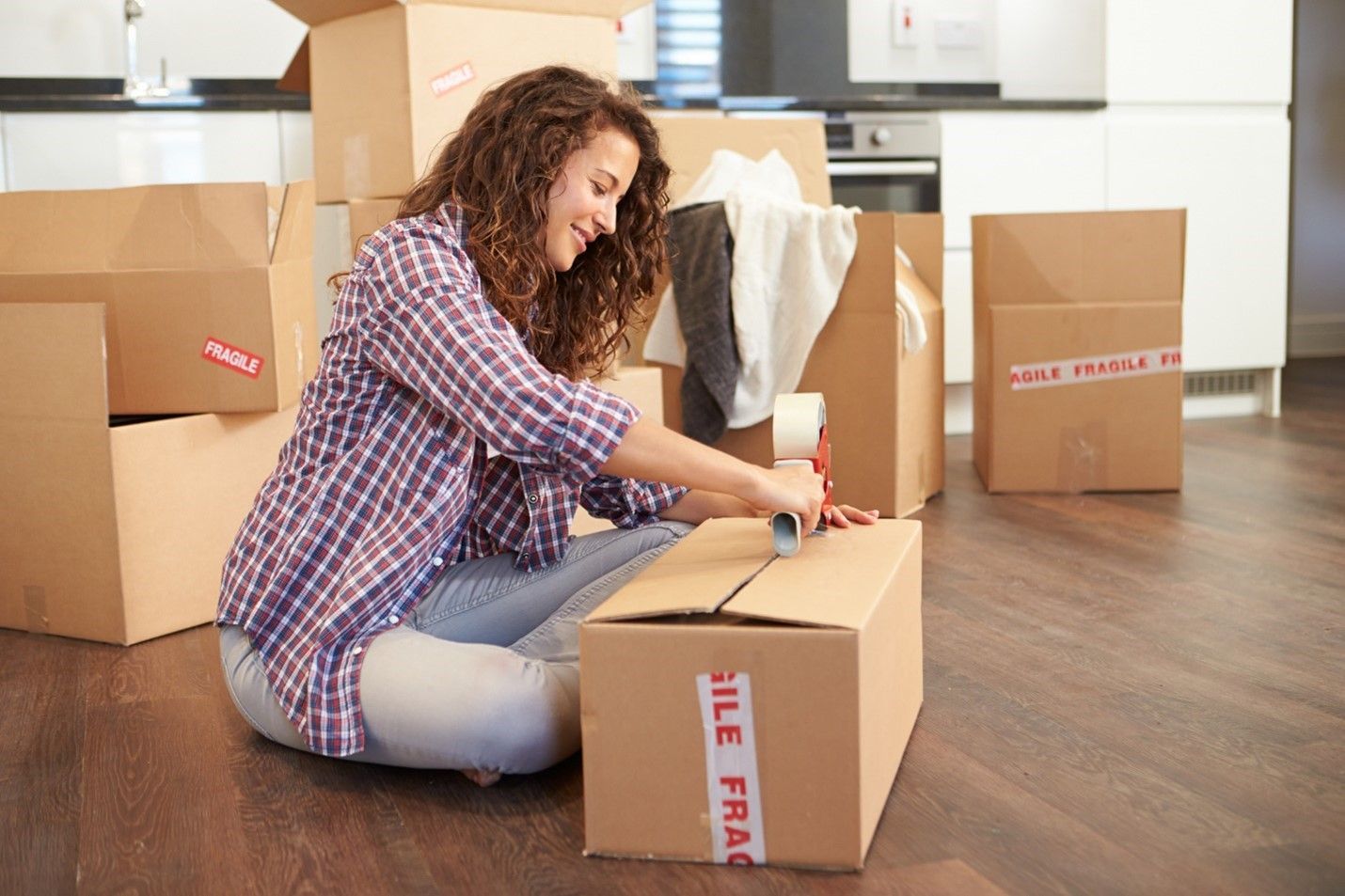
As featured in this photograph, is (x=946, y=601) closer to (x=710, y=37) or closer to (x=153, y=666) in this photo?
(x=153, y=666)

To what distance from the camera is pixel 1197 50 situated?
3588mm

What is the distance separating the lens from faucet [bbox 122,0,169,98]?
3227mm

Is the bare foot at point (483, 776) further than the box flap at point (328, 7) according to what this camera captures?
No

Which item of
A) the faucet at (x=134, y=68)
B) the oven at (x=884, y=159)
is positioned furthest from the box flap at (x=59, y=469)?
the oven at (x=884, y=159)

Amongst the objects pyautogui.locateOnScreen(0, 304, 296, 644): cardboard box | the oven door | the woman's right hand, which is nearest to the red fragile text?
the woman's right hand

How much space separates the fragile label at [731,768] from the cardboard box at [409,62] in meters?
1.23

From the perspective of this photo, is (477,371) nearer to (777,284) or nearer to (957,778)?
(957,778)

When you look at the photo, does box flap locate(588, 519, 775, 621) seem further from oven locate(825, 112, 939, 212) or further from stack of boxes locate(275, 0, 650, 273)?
oven locate(825, 112, 939, 212)

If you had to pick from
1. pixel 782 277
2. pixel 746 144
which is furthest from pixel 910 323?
pixel 746 144

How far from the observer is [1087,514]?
2523 mm

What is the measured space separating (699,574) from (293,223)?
99cm

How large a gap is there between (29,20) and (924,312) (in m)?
2.20

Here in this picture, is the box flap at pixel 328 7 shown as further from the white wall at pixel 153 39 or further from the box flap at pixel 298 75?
the white wall at pixel 153 39

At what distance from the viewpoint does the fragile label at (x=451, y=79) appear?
2174 millimetres
